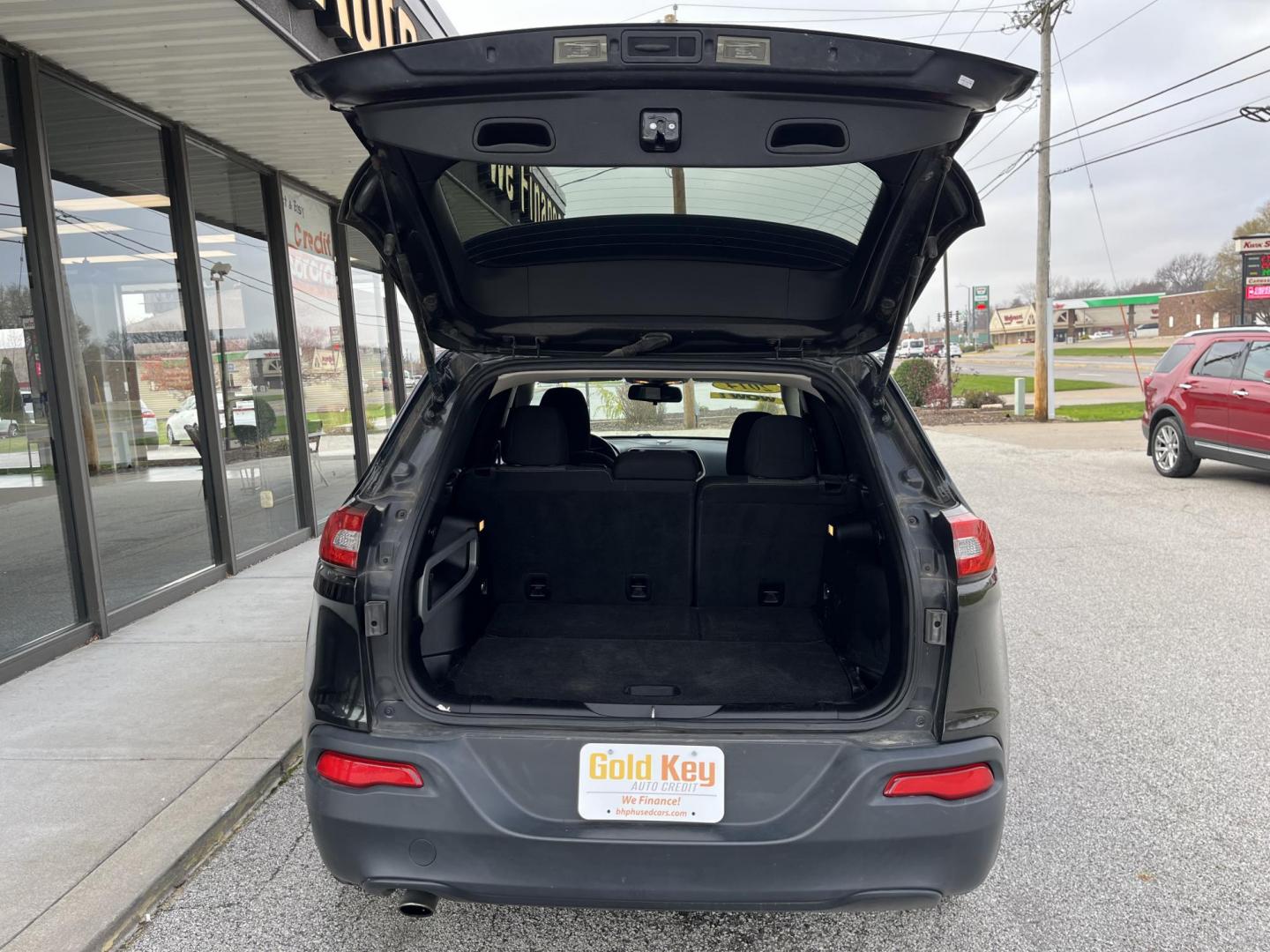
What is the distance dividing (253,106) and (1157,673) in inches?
253

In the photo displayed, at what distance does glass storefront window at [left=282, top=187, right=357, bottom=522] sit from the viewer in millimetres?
7996

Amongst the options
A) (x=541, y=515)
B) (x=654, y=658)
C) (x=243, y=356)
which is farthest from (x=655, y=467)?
(x=243, y=356)

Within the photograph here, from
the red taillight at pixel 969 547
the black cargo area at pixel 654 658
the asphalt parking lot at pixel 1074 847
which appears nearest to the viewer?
the red taillight at pixel 969 547

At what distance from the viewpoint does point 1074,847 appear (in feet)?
9.09

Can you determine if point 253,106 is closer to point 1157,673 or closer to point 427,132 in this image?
point 427,132

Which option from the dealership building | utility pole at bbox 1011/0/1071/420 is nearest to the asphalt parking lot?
the dealership building

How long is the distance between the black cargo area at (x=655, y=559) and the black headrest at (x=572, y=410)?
0.89ft

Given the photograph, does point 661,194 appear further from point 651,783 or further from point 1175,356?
point 1175,356

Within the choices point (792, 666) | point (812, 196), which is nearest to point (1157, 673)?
point (792, 666)

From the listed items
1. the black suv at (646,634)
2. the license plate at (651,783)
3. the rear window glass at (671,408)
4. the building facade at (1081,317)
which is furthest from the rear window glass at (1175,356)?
the building facade at (1081,317)

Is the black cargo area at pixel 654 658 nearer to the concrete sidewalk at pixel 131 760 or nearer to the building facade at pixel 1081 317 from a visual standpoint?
the concrete sidewalk at pixel 131 760

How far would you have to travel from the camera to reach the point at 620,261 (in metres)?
2.48

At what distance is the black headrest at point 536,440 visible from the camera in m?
3.20

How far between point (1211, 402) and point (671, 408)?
7.56 metres
